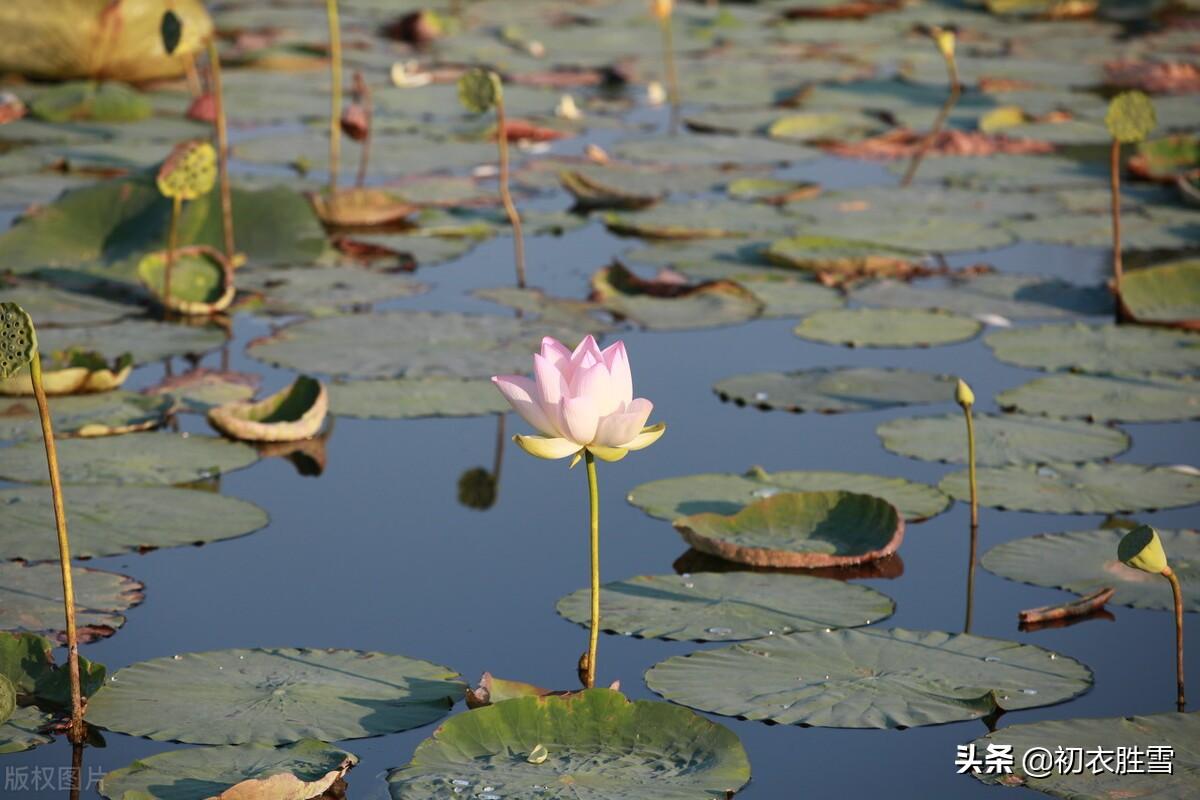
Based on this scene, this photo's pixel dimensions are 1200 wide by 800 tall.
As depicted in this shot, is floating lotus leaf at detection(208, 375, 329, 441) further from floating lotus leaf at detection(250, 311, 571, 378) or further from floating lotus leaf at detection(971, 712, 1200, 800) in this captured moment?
floating lotus leaf at detection(971, 712, 1200, 800)

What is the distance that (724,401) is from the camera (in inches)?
146

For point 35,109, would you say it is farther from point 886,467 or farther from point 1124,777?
point 1124,777

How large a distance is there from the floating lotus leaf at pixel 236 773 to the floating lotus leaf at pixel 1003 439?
1.68 metres

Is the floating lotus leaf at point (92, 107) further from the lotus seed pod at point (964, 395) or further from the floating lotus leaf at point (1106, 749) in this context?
the floating lotus leaf at point (1106, 749)

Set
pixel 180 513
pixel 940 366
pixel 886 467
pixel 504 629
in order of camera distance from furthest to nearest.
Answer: pixel 940 366, pixel 886 467, pixel 180 513, pixel 504 629

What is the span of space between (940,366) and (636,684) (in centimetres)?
192

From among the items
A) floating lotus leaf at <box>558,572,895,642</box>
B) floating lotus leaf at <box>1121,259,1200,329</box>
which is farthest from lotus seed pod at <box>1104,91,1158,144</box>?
floating lotus leaf at <box>558,572,895,642</box>

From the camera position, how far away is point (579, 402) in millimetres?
2086

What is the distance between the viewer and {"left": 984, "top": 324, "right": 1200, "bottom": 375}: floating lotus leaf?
152 inches

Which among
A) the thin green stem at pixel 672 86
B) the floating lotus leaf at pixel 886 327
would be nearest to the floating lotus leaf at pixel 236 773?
the floating lotus leaf at pixel 886 327

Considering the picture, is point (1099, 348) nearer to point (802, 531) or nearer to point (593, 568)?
point (802, 531)

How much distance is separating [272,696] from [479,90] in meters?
2.58

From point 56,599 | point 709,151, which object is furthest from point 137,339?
point 709,151

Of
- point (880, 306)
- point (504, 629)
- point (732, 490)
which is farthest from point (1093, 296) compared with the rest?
point (504, 629)
